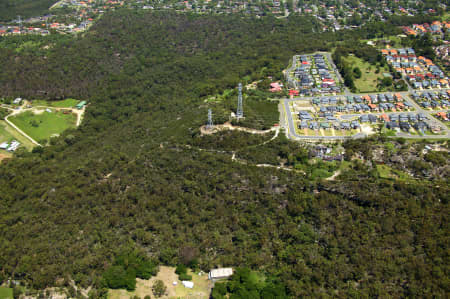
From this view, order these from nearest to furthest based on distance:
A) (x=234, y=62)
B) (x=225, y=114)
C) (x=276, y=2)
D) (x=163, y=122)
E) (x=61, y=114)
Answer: (x=225, y=114), (x=163, y=122), (x=61, y=114), (x=234, y=62), (x=276, y=2)

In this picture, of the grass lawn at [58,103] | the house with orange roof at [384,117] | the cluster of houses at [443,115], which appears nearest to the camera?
the house with orange roof at [384,117]

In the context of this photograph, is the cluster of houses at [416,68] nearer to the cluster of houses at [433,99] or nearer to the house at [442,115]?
the cluster of houses at [433,99]

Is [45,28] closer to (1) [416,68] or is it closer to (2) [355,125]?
(2) [355,125]

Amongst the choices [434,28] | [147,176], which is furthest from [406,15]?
[147,176]

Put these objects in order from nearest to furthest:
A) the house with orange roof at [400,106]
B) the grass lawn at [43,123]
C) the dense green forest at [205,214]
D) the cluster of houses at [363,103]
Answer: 1. the dense green forest at [205,214]
2. the cluster of houses at [363,103]
3. the house with orange roof at [400,106]
4. the grass lawn at [43,123]

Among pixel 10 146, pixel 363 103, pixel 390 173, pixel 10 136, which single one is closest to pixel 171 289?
pixel 390 173

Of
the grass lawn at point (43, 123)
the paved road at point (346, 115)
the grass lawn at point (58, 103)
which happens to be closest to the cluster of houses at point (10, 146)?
the grass lawn at point (43, 123)

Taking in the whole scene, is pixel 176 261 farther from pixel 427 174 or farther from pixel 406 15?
pixel 406 15
